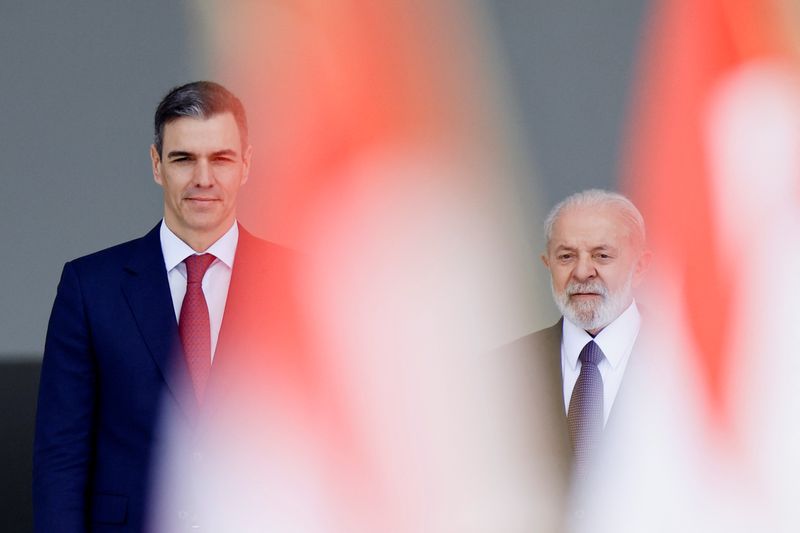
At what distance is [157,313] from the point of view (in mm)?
1979

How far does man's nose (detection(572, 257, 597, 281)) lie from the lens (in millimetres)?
2201

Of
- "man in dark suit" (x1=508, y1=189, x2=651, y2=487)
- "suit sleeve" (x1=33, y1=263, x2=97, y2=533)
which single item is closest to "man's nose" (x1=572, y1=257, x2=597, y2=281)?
"man in dark suit" (x1=508, y1=189, x2=651, y2=487)

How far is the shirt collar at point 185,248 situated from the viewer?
202 cm

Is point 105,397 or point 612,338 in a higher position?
point 612,338

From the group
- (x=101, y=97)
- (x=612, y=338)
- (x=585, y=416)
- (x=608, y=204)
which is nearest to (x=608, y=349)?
(x=612, y=338)

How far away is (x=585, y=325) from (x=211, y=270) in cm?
Result: 72

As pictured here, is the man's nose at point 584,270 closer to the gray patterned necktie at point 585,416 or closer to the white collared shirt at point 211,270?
the gray patterned necktie at point 585,416

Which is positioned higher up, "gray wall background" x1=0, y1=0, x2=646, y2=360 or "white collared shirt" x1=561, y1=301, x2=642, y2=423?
"gray wall background" x1=0, y1=0, x2=646, y2=360

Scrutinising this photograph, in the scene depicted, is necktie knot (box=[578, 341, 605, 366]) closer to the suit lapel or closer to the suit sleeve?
the suit lapel

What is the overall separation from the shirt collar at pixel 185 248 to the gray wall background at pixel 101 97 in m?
0.82

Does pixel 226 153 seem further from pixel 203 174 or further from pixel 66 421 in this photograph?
pixel 66 421

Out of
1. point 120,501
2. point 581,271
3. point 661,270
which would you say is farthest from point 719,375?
point 120,501

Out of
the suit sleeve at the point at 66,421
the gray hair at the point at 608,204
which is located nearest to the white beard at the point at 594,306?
the gray hair at the point at 608,204

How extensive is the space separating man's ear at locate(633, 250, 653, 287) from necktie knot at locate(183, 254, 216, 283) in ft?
2.72
